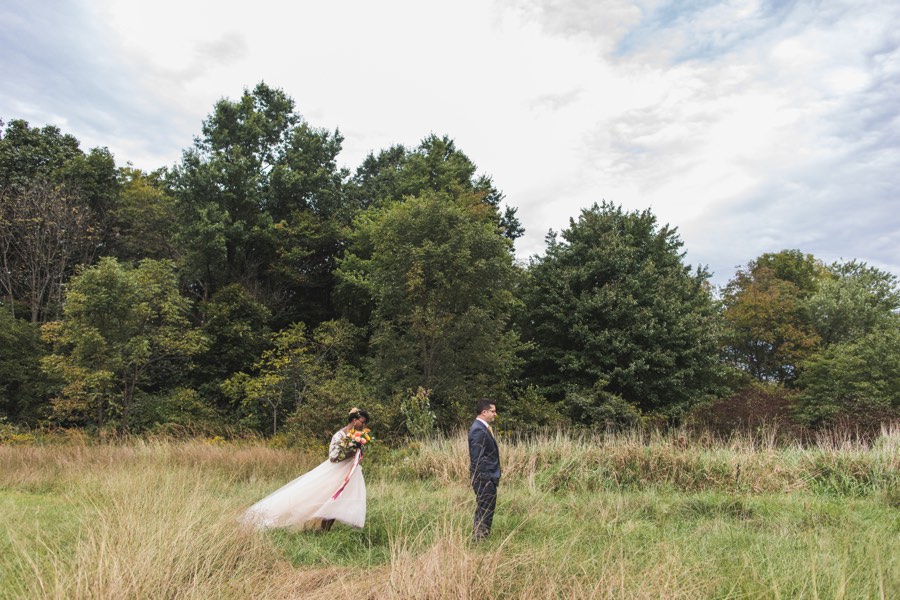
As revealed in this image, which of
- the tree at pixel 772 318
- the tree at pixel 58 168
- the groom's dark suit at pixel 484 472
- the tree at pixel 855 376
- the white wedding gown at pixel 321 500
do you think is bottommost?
the white wedding gown at pixel 321 500

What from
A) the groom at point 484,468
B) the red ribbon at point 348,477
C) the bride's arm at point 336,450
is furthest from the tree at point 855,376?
the bride's arm at point 336,450

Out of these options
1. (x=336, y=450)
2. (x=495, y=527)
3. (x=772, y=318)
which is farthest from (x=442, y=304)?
(x=772, y=318)

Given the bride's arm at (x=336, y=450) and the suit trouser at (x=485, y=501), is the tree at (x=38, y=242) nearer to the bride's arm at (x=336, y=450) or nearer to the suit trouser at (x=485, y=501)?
the bride's arm at (x=336, y=450)

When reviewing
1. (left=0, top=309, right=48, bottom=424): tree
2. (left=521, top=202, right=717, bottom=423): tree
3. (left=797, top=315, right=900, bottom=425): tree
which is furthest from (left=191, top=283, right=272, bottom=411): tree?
(left=797, top=315, right=900, bottom=425): tree

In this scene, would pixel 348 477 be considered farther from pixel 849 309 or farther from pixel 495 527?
pixel 849 309

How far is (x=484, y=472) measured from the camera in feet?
18.8

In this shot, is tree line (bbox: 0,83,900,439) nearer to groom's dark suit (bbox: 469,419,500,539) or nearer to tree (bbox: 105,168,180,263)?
tree (bbox: 105,168,180,263)

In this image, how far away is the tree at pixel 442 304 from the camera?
21.6m

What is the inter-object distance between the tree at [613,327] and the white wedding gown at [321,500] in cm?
1758

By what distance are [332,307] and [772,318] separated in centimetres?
2892

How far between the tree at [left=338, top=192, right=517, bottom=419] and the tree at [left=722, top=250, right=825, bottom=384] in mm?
18659

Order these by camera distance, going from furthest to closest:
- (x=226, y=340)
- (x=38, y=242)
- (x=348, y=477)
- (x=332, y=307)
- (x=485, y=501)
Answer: (x=332, y=307) < (x=226, y=340) < (x=38, y=242) < (x=348, y=477) < (x=485, y=501)

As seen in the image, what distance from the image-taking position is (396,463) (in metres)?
11.1

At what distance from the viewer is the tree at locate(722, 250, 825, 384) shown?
35188 mm
